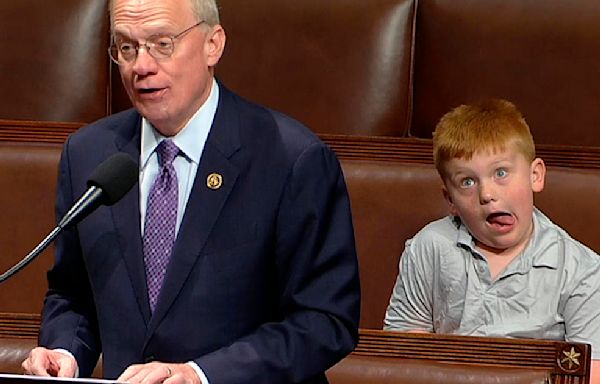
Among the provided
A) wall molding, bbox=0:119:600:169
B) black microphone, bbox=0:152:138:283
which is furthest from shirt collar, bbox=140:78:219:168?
wall molding, bbox=0:119:600:169

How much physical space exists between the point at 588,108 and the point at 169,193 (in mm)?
639

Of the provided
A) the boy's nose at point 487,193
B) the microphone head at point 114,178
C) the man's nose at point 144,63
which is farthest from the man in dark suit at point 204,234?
the boy's nose at point 487,193

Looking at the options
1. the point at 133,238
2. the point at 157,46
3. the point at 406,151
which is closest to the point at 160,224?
the point at 133,238

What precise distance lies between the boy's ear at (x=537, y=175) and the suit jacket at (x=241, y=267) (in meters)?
0.33

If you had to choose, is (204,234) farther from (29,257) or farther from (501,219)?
(501,219)

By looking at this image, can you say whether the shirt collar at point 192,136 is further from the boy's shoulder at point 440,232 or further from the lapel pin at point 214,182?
the boy's shoulder at point 440,232

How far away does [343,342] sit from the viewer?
98 centimetres

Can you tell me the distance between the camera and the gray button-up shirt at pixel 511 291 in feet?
4.21

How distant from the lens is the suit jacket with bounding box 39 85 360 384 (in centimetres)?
98

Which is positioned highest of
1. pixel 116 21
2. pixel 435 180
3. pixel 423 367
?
pixel 116 21

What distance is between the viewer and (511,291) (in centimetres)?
129

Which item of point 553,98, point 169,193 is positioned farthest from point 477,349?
point 553,98

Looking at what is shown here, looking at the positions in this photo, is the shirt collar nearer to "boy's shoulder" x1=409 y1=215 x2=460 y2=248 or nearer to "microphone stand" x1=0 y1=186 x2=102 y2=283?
"microphone stand" x1=0 y1=186 x2=102 y2=283

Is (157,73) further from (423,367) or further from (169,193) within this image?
(423,367)
